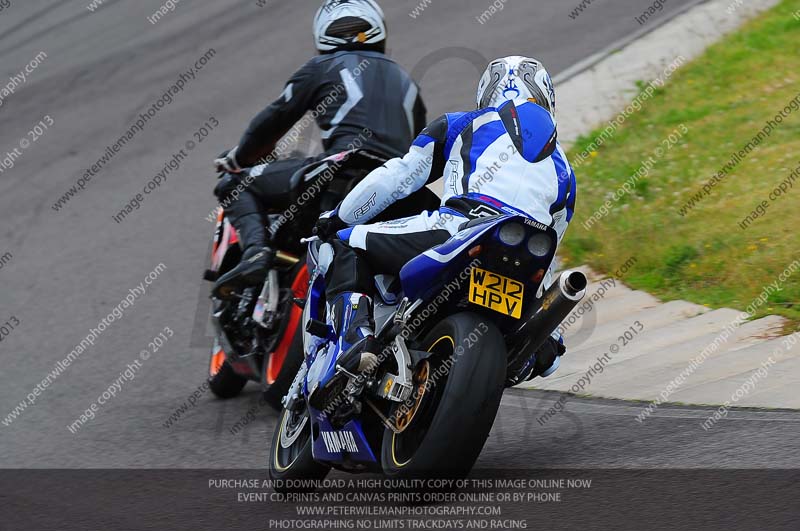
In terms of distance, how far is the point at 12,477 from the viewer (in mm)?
6156

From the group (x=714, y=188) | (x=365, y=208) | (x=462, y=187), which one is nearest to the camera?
(x=462, y=187)

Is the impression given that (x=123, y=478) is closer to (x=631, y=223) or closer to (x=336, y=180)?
(x=336, y=180)

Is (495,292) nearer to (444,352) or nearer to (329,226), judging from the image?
(444,352)

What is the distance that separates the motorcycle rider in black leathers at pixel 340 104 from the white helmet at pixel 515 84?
4.75 ft

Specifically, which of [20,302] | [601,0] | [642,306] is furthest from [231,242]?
[601,0]

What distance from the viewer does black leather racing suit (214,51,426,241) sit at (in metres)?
6.78

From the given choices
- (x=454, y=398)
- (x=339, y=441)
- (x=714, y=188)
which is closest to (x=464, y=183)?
(x=454, y=398)

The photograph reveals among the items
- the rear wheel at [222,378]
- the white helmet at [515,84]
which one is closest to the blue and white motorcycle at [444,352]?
the white helmet at [515,84]

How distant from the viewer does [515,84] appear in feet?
17.3

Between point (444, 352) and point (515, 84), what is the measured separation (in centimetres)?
120

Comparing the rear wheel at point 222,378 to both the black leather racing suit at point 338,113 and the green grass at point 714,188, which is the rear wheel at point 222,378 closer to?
the black leather racing suit at point 338,113

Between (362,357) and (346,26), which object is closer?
(362,357)

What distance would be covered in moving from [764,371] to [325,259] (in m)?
2.31

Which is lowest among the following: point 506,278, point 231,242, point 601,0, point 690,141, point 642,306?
point 601,0
